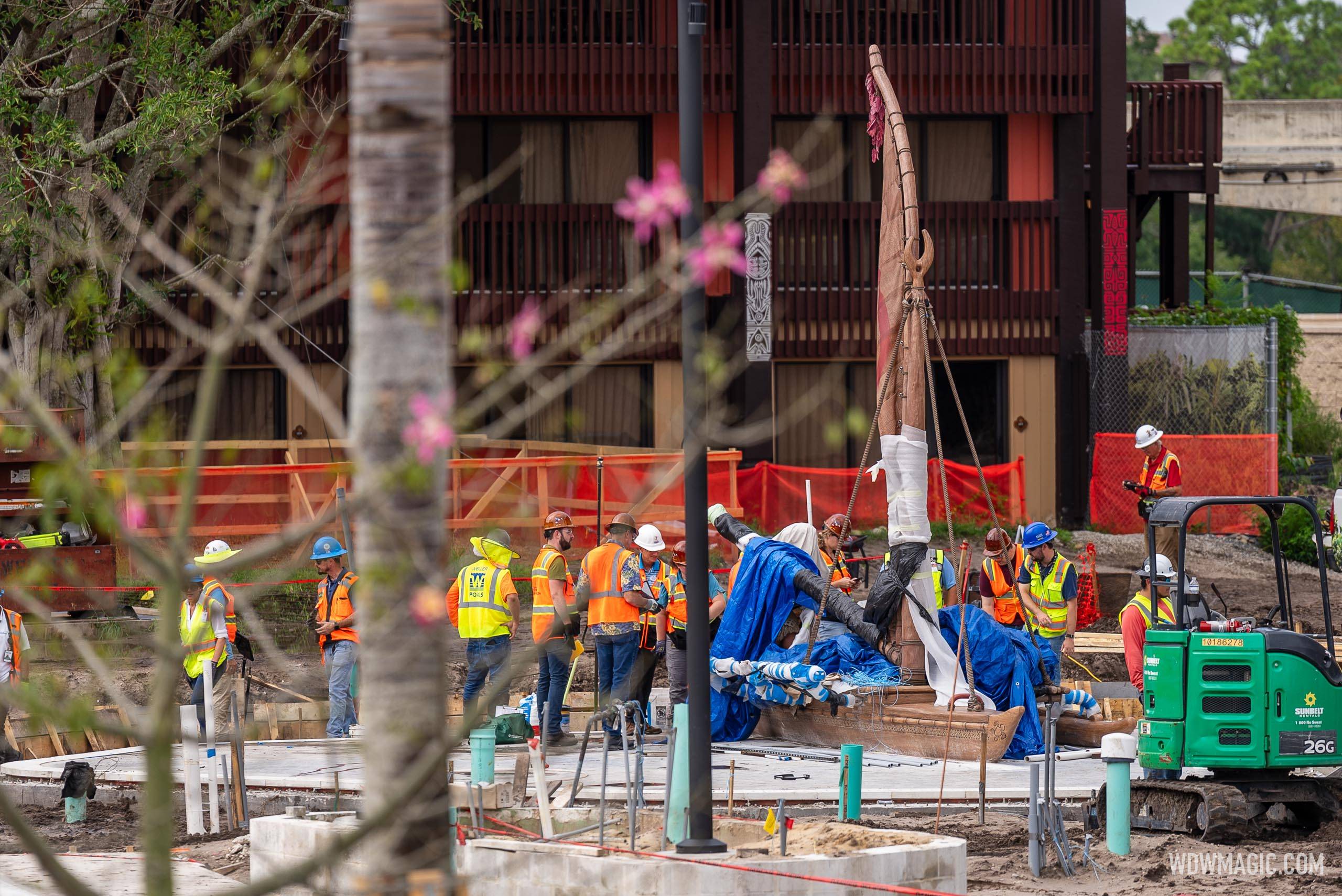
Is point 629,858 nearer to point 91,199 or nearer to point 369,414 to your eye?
point 369,414

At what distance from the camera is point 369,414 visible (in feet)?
16.8

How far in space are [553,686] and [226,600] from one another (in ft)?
8.49

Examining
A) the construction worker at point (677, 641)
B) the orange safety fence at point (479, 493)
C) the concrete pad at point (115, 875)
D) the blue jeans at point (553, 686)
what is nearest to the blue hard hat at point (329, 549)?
the blue jeans at point (553, 686)

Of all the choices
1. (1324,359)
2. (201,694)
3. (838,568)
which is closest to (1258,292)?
(1324,359)

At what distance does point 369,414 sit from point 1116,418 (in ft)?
77.5

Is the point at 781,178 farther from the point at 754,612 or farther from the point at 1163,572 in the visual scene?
the point at 754,612

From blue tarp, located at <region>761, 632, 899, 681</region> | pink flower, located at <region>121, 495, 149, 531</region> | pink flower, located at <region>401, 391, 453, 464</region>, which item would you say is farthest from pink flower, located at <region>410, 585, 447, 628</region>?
blue tarp, located at <region>761, 632, 899, 681</region>

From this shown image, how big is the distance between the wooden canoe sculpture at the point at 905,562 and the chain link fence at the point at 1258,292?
20.5 metres

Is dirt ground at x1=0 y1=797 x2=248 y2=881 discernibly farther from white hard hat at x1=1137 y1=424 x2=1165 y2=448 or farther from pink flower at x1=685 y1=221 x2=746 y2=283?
white hard hat at x1=1137 y1=424 x2=1165 y2=448

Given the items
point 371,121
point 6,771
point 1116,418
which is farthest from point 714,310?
point 371,121

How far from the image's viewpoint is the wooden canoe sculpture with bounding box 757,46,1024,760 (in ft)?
46.5

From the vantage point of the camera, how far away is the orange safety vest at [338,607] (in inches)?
577

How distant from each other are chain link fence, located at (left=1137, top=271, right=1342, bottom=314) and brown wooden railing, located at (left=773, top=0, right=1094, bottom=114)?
8094mm

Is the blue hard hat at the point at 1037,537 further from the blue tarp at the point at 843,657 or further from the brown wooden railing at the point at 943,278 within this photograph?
the brown wooden railing at the point at 943,278
